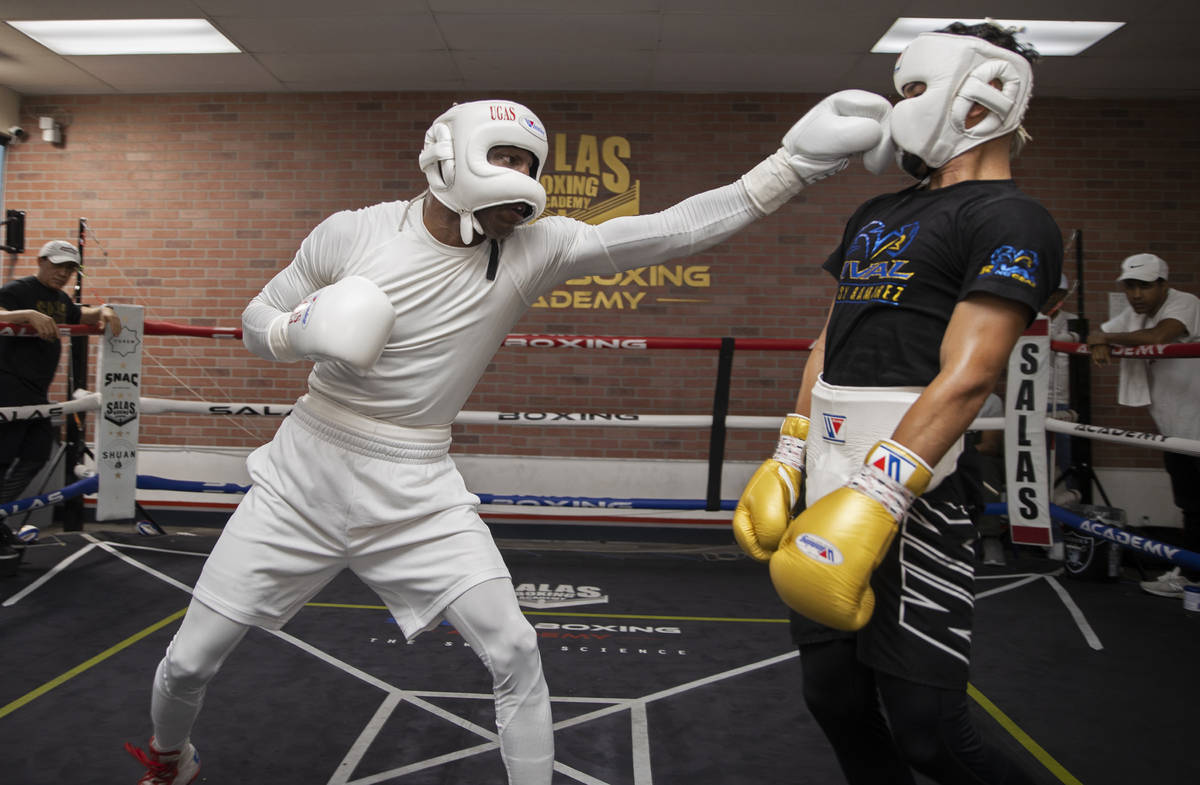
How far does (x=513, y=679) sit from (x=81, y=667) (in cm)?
188

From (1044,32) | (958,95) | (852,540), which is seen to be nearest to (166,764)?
(852,540)

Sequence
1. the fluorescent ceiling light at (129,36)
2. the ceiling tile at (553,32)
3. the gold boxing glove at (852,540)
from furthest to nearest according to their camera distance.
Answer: the fluorescent ceiling light at (129,36) → the ceiling tile at (553,32) → the gold boxing glove at (852,540)

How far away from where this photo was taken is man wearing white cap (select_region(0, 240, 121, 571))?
381cm

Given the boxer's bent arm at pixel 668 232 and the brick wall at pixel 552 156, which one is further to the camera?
the brick wall at pixel 552 156

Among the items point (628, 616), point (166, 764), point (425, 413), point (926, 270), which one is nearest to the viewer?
point (926, 270)

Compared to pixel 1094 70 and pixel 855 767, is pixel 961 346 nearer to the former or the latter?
pixel 855 767

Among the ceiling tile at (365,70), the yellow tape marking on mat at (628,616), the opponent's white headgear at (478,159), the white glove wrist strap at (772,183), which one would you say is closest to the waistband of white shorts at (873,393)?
the white glove wrist strap at (772,183)

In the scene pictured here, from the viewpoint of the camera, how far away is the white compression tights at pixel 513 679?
5.32ft

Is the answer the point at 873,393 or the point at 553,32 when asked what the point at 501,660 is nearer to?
the point at 873,393

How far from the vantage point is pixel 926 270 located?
1411mm

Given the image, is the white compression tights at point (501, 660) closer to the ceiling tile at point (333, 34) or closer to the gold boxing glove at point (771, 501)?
the gold boxing glove at point (771, 501)

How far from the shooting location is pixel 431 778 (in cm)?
202

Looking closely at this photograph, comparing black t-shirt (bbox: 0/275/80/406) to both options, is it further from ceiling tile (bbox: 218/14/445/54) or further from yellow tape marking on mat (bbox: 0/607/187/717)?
ceiling tile (bbox: 218/14/445/54)

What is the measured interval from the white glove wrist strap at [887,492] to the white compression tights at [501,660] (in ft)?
2.41
